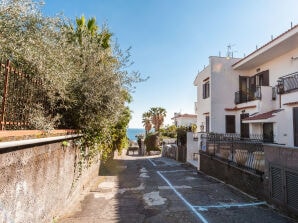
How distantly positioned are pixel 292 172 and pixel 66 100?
7328mm

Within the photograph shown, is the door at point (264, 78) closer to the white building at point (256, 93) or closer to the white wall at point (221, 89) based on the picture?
the white building at point (256, 93)

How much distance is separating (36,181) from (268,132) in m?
15.8

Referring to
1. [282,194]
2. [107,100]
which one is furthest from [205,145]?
[107,100]

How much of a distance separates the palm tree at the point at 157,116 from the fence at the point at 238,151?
119 feet

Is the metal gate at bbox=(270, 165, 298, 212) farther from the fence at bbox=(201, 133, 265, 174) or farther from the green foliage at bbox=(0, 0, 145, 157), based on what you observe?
the green foliage at bbox=(0, 0, 145, 157)

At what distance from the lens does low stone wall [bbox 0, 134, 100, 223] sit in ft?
11.6

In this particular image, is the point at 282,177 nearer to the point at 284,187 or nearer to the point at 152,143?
the point at 284,187

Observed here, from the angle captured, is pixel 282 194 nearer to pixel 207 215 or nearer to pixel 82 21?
pixel 207 215

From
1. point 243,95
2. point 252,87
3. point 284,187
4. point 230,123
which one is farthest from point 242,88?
point 284,187

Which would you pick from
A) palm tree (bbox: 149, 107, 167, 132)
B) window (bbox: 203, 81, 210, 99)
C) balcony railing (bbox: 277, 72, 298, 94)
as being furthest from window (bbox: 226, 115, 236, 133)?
palm tree (bbox: 149, 107, 167, 132)

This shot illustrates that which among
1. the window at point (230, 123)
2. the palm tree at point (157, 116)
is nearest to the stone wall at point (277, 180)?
the window at point (230, 123)

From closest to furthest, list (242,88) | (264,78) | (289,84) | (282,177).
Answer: (282,177) < (289,84) < (264,78) < (242,88)

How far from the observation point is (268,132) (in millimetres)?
16188

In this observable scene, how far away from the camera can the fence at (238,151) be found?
9305mm
